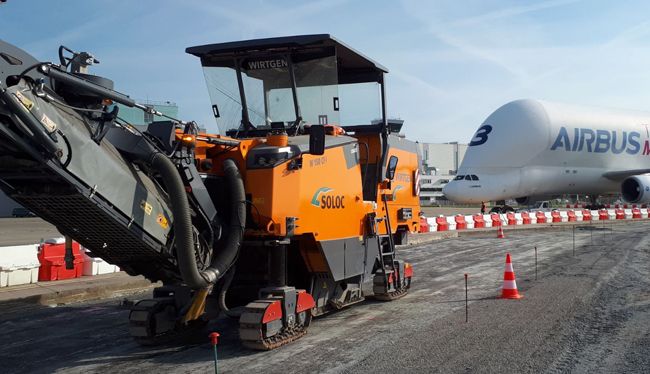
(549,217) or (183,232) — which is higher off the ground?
(549,217)

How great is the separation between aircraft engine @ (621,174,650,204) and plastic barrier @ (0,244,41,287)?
31909 mm

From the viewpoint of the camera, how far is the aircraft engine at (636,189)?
32.6 meters

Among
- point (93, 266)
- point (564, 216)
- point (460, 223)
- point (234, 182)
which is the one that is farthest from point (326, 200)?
point (564, 216)

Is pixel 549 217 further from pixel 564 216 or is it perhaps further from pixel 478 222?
pixel 478 222

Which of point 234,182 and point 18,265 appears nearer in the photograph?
point 234,182

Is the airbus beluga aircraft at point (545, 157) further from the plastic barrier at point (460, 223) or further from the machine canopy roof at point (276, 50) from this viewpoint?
the machine canopy roof at point (276, 50)

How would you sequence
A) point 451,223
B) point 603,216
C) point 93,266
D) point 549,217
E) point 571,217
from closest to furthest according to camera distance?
point 93,266 → point 451,223 → point 549,217 → point 571,217 → point 603,216

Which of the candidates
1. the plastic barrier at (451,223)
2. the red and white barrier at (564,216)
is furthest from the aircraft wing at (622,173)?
the plastic barrier at (451,223)

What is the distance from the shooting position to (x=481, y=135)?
3184 cm

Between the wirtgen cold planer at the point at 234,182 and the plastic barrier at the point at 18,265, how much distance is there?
5026 mm

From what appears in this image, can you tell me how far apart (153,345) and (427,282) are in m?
6.26

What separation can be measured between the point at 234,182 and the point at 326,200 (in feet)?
4.36

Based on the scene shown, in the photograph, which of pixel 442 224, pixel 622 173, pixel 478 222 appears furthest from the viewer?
pixel 622 173

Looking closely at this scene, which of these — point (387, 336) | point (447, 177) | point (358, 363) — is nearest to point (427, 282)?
point (387, 336)
